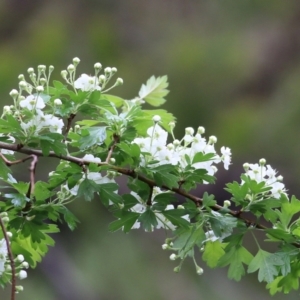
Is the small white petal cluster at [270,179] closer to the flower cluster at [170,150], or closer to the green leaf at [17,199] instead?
the flower cluster at [170,150]

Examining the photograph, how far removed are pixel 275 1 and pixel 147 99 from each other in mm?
1618

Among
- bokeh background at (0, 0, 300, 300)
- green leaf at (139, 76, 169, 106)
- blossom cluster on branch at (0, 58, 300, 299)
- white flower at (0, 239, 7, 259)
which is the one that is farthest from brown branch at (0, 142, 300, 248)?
bokeh background at (0, 0, 300, 300)

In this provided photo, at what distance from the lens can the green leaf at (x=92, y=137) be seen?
523 millimetres

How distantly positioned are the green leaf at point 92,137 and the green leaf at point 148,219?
0.09 metres

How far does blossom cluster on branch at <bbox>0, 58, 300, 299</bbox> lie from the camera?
0.53m

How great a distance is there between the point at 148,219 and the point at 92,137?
11cm

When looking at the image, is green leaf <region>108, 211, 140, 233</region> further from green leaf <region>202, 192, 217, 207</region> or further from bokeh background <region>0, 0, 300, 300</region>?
bokeh background <region>0, 0, 300, 300</region>

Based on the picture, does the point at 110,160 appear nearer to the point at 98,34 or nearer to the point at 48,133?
the point at 48,133

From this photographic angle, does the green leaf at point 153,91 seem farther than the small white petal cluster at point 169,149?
Yes

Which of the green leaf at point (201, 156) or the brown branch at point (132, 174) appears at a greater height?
the green leaf at point (201, 156)

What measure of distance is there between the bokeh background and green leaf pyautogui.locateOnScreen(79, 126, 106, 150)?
1.36 metres

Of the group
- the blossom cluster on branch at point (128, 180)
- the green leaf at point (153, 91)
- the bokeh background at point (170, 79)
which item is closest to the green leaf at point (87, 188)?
the blossom cluster on branch at point (128, 180)

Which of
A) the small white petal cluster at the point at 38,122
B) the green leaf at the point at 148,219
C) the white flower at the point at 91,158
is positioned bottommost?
the green leaf at the point at 148,219

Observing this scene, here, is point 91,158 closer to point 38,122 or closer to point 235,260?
point 38,122
